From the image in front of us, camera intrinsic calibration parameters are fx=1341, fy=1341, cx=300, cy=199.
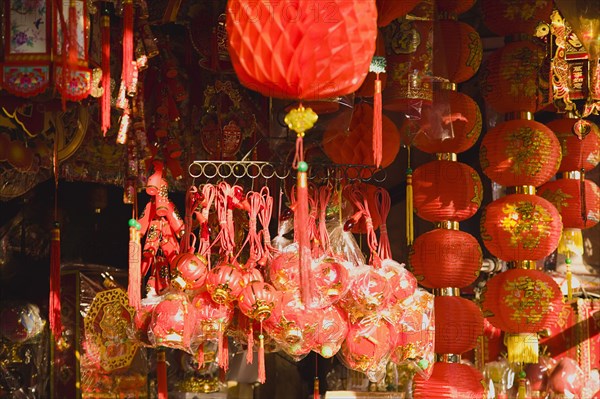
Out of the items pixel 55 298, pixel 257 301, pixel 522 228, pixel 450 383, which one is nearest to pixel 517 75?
pixel 522 228

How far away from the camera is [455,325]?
5672 millimetres

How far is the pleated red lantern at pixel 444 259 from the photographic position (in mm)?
5680

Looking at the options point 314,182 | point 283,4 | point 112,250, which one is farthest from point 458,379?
point 283,4

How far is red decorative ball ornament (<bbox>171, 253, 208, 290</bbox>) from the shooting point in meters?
4.64

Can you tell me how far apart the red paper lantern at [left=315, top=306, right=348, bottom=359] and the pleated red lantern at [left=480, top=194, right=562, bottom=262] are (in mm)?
1383

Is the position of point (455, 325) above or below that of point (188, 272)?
below

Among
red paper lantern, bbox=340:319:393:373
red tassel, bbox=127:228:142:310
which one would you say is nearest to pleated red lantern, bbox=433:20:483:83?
red paper lantern, bbox=340:319:393:373

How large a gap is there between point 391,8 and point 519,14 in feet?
3.49

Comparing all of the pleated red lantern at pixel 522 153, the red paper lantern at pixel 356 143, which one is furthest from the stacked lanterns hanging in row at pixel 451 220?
the red paper lantern at pixel 356 143

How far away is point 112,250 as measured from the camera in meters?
6.03

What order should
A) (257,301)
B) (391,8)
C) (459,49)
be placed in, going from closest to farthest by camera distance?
(257,301), (391,8), (459,49)

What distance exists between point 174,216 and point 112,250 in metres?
1.19

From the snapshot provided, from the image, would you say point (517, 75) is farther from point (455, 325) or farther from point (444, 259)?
point (455, 325)

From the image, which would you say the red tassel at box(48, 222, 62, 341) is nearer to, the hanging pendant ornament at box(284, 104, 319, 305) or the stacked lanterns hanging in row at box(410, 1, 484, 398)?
the hanging pendant ornament at box(284, 104, 319, 305)
